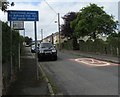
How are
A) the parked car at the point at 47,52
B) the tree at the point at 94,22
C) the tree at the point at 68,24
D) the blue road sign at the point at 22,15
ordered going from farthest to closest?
the tree at the point at 68,24 < the tree at the point at 94,22 < the parked car at the point at 47,52 < the blue road sign at the point at 22,15

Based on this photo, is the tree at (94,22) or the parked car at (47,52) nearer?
the parked car at (47,52)

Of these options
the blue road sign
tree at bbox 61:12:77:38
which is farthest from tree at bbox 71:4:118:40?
the blue road sign

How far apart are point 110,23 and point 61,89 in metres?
38.9

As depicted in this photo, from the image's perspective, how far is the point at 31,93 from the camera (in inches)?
451

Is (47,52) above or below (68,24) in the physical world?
below

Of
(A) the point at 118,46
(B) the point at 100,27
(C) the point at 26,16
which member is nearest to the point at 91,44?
(B) the point at 100,27

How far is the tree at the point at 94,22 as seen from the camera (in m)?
50.7

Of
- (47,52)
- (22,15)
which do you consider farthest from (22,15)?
(47,52)

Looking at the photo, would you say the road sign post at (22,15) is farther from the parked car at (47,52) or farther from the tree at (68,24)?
the tree at (68,24)

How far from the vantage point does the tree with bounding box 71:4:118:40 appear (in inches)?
1996

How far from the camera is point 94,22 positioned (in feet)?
165

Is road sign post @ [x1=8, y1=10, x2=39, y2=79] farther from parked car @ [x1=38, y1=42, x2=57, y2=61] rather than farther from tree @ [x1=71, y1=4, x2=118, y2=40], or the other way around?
tree @ [x1=71, y1=4, x2=118, y2=40]

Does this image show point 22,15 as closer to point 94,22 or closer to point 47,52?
point 47,52

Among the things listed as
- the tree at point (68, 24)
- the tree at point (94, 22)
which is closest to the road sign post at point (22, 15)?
the tree at point (94, 22)
